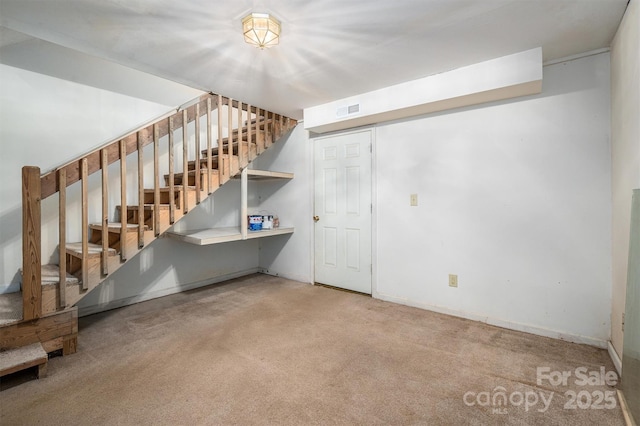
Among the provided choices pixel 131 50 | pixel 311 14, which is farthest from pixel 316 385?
pixel 131 50

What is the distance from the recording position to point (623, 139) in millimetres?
1971

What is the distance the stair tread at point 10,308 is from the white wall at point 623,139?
4046 mm

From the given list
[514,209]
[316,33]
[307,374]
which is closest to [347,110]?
[316,33]

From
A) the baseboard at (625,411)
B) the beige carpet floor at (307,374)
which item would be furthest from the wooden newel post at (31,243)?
the baseboard at (625,411)

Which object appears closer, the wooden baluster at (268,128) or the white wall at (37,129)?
the white wall at (37,129)

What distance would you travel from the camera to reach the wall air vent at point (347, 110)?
329cm

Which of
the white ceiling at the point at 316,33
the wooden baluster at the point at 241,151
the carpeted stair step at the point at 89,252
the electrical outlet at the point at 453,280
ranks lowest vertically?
the electrical outlet at the point at 453,280

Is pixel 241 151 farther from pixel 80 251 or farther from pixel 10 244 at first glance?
pixel 10 244

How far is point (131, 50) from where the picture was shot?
92.7 inches

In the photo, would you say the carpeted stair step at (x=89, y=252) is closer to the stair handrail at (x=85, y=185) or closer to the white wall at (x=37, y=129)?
the stair handrail at (x=85, y=185)

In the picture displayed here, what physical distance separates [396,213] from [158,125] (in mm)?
2618

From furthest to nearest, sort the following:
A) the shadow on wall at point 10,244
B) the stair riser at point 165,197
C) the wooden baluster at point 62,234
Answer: the stair riser at point 165,197
the shadow on wall at point 10,244
the wooden baluster at point 62,234

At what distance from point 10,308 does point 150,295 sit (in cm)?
143

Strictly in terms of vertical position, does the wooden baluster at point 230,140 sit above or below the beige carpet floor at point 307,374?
above
